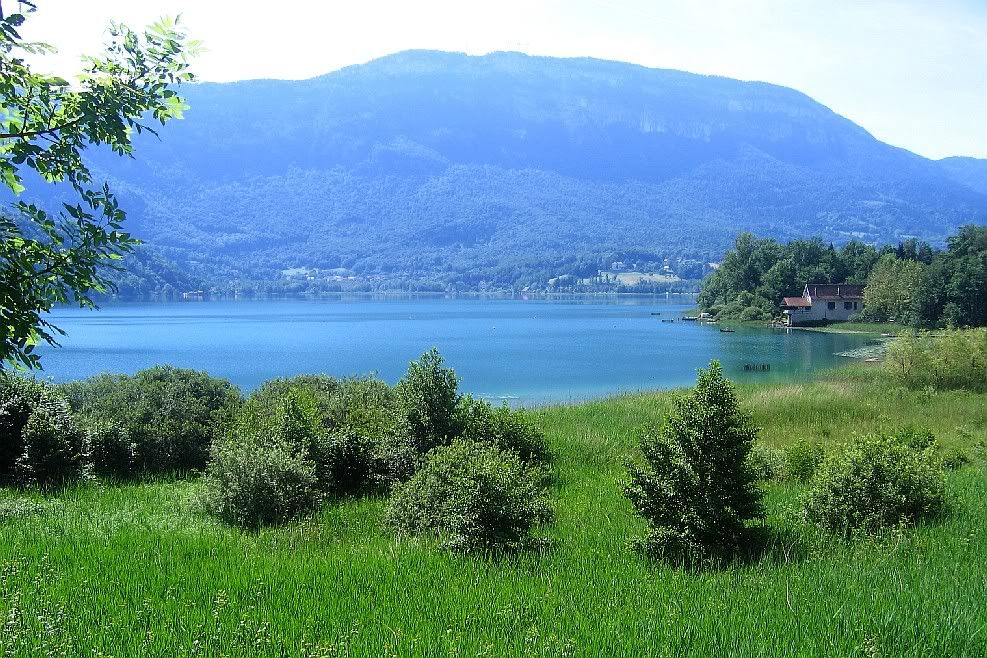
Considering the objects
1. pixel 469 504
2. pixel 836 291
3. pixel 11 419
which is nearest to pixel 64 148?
pixel 469 504

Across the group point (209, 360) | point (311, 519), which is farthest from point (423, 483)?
point (209, 360)

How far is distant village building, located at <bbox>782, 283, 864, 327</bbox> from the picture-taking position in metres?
91.6

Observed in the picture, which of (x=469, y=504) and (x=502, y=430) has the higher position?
(x=469, y=504)

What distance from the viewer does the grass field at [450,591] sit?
5.44 meters

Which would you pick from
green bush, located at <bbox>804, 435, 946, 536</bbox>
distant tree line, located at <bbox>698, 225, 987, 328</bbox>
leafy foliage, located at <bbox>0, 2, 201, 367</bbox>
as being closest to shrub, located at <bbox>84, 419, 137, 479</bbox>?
leafy foliage, located at <bbox>0, 2, 201, 367</bbox>

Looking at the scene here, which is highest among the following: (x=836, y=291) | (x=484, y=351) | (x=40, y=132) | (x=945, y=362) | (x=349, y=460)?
(x=40, y=132)

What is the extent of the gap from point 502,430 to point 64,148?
10.2 metres

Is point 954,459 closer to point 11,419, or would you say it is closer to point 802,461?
point 802,461

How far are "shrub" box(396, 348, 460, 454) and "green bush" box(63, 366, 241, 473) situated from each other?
4.23 metres

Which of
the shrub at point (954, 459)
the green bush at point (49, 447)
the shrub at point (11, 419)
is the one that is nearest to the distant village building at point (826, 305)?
the shrub at point (954, 459)

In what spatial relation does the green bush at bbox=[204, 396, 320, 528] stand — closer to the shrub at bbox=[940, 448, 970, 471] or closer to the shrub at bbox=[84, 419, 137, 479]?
the shrub at bbox=[84, 419, 137, 479]

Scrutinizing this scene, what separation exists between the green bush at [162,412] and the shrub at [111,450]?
119 millimetres

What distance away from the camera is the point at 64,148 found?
4.99 metres

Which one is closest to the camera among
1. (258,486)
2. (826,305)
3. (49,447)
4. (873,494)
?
(873,494)
